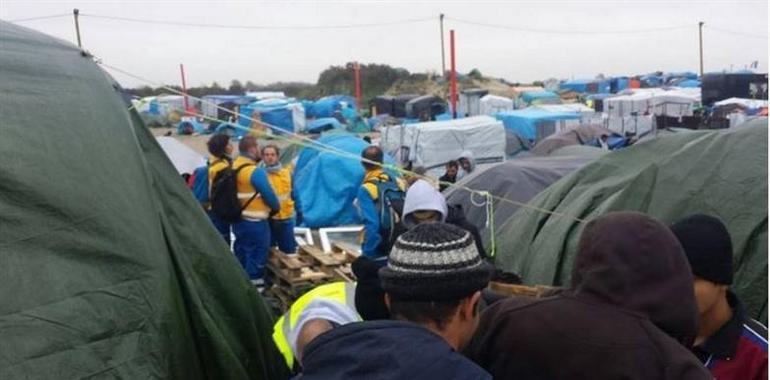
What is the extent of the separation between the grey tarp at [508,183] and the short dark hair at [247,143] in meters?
2.40

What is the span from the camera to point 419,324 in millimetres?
1877

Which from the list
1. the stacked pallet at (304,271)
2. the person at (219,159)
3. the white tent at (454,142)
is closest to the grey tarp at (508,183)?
the stacked pallet at (304,271)

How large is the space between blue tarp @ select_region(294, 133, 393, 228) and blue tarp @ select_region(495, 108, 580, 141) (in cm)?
1234

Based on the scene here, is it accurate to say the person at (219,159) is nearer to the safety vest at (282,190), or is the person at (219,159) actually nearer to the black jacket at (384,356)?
the safety vest at (282,190)

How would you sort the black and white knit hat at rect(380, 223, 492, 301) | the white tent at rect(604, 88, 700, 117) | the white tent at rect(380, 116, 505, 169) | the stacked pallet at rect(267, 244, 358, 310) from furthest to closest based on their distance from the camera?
the white tent at rect(604, 88, 700, 117) → the white tent at rect(380, 116, 505, 169) → the stacked pallet at rect(267, 244, 358, 310) → the black and white knit hat at rect(380, 223, 492, 301)

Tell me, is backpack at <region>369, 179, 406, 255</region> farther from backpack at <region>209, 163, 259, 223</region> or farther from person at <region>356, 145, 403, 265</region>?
backpack at <region>209, 163, 259, 223</region>

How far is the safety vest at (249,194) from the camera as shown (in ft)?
21.8

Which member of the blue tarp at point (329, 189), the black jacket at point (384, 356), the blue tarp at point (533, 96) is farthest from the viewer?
the blue tarp at point (533, 96)

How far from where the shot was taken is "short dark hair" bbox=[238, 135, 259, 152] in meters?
6.86

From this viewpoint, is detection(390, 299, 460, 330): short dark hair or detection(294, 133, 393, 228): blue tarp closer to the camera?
detection(390, 299, 460, 330): short dark hair

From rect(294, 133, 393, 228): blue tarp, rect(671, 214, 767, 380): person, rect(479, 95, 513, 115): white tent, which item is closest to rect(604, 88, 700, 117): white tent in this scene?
rect(479, 95, 513, 115): white tent

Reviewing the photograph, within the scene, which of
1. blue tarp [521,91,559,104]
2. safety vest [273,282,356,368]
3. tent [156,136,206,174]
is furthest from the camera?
blue tarp [521,91,559,104]

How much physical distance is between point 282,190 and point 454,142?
10.5 meters

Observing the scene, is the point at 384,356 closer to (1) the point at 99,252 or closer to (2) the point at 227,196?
(1) the point at 99,252
